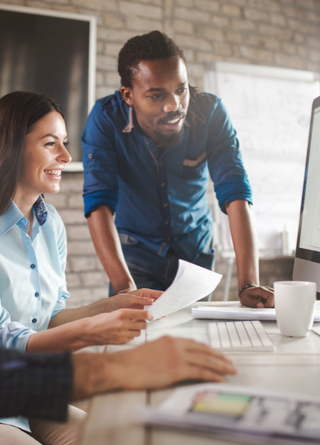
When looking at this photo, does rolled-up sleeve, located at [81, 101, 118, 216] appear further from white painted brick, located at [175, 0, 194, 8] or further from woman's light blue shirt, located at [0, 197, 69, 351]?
white painted brick, located at [175, 0, 194, 8]

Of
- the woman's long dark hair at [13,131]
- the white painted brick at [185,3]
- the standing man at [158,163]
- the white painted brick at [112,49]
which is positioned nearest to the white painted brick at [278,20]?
the white painted brick at [185,3]

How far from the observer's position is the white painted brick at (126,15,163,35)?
2412 mm

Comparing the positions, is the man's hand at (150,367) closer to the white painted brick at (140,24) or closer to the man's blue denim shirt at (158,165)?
the man's blue denim shirt at (158,165)

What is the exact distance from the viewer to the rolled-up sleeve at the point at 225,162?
127 cm

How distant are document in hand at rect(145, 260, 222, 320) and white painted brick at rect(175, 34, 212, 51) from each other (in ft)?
7.32

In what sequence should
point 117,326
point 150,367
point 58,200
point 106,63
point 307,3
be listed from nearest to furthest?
point 150,367
point 117,326
point 58,200
point 106,63
point 307,3

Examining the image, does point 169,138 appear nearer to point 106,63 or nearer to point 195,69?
point 106,63

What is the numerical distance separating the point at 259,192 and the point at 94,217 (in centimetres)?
174

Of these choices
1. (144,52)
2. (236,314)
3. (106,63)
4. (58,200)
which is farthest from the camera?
(106,63)

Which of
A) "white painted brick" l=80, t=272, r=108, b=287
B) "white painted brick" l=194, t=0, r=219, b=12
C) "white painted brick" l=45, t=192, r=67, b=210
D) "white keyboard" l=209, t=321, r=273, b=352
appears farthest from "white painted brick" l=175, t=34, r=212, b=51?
"white keyboard" l=209, t=321, r=273, b=352

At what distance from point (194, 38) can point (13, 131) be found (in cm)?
197

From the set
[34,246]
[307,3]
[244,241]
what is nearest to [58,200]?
[34,246]

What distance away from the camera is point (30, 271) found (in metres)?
0.96

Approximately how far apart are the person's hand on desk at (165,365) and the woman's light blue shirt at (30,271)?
42 cm
